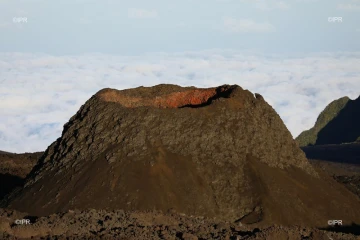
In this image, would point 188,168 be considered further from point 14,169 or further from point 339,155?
point 339,155

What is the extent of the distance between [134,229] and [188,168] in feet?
27.0

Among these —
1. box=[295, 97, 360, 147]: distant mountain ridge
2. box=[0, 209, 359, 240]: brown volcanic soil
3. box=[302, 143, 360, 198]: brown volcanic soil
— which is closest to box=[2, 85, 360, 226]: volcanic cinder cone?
box=[0, 209, 359, 240]: brown volcanic soil

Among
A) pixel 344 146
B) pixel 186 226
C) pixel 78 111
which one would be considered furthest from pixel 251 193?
pixel 344 146

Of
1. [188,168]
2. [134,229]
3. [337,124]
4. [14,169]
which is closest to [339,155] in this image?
[337,124]

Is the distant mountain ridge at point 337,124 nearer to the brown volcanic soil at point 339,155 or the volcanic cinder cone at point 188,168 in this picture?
the brown volcanic soil at point 339,155

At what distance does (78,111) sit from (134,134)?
489 centimetres

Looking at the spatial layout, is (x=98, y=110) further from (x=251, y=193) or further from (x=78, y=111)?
(x=251, y=193)

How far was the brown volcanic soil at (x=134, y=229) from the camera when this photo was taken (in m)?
21.1

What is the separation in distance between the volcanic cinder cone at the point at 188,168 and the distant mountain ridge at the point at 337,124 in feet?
252

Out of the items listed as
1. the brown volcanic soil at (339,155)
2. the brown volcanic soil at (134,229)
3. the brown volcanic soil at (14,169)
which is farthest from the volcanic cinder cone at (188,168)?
the brown volcanic soil at (339,155)

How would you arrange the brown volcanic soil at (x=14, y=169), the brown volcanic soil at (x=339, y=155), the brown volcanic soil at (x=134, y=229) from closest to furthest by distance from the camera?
the brown volcanic soil at (x=134, y=229), the brown volcanic soil at (x=14, y=169), the brown volcanic soil at (x=339, y=155)

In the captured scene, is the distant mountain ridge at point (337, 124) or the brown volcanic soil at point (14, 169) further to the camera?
the distant mountain ridge at point (337, 124)

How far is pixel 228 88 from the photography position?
3528 centimetres

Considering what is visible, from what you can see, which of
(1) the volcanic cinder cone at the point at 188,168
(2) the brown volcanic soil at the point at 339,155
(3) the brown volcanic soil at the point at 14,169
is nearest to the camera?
(1) the volcanic cinder cone at the point at 188,168
